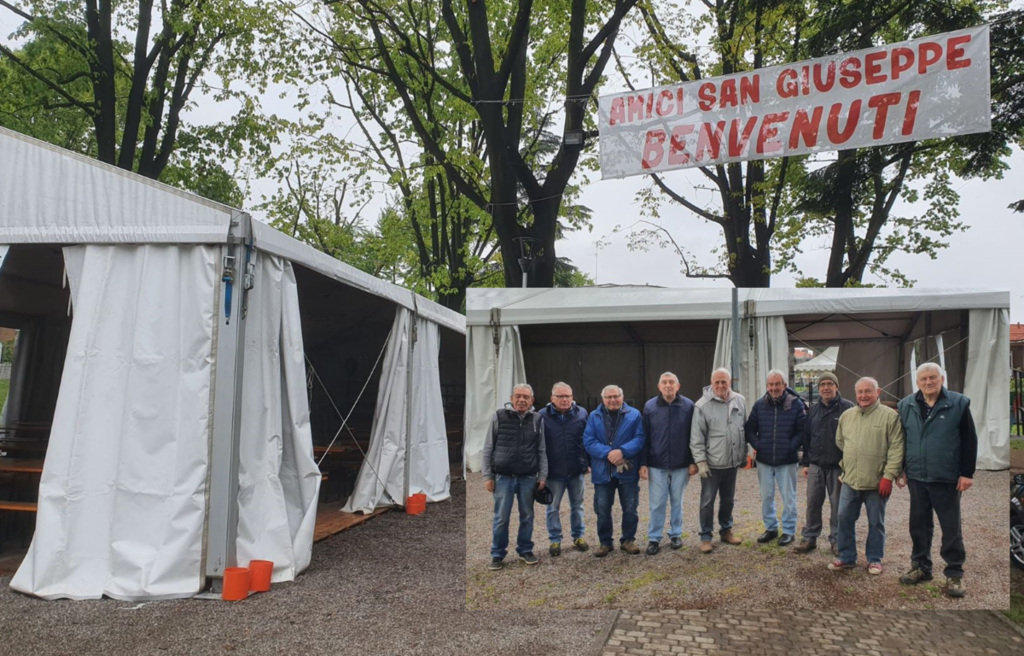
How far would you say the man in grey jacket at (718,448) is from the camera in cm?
209

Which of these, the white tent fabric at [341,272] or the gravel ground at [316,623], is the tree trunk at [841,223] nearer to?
the gravel ground at [316,623]

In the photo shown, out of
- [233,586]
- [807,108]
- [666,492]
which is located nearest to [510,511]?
[666,492]

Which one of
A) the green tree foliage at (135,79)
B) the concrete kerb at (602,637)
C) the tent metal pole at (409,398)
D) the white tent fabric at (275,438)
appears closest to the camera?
the concrete kerb at (602,637)

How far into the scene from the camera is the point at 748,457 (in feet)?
7.13

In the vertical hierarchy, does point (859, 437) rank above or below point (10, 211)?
below

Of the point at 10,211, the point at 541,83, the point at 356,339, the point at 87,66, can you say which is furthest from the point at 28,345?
the point at 541,83

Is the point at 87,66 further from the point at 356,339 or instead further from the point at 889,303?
the point at 889,303

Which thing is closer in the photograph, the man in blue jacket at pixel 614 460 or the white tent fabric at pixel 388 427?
the man in blue jacket at pixel 614 460

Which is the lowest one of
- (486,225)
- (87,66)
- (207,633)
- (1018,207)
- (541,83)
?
(207,633)

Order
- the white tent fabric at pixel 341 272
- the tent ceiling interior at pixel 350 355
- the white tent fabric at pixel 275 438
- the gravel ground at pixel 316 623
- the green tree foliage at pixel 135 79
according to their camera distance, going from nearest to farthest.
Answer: the gravel ground at pixel 316 623, the white tent fabric at pixel 275 438, the white tent fabric at pixel 341 272, the tent ceiling interior at pixel 350 355, the green tree foliage at pixel 135 79

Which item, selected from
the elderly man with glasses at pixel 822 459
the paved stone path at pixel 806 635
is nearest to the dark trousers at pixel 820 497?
the elderly man with glasses at pixel 822 459

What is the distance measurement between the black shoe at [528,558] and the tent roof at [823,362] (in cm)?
98

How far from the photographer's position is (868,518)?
7.04 ft

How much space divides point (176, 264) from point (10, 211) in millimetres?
1222
